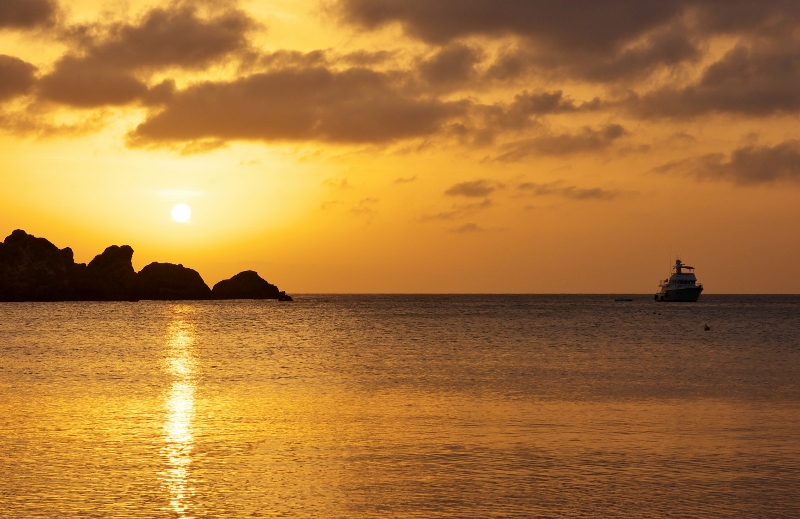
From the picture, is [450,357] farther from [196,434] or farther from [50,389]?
[196,434]

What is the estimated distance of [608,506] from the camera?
19906 millimetres

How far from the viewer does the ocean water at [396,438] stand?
20.3 metres

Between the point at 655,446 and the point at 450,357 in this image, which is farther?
the point at 450,357

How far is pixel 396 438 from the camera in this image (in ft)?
95.4

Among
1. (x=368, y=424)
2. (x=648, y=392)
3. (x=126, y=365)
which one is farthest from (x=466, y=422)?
(x=126, y=365)

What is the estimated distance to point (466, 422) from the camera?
107 ft

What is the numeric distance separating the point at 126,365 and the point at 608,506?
1766 inches

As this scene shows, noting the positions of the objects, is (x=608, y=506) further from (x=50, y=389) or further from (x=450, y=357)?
(x=450, y=357)

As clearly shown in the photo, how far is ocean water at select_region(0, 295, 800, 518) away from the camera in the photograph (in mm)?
20344

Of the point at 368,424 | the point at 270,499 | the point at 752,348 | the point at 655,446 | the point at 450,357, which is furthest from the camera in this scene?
the point at 752,348

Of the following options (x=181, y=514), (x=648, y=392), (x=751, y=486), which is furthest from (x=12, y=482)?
(x=648, y=392)

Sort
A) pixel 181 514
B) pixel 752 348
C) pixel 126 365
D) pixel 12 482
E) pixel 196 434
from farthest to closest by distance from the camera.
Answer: pixel 752 348 < pixel 126 365 < pixel 196 434 < pixel 12 482 < pixel 181 514

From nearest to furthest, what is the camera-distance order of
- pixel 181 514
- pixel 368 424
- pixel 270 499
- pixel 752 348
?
pixel 181 514
pixel 270 499
pixel 368 424
pixel 752 348

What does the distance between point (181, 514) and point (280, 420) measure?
1398 centimetres
